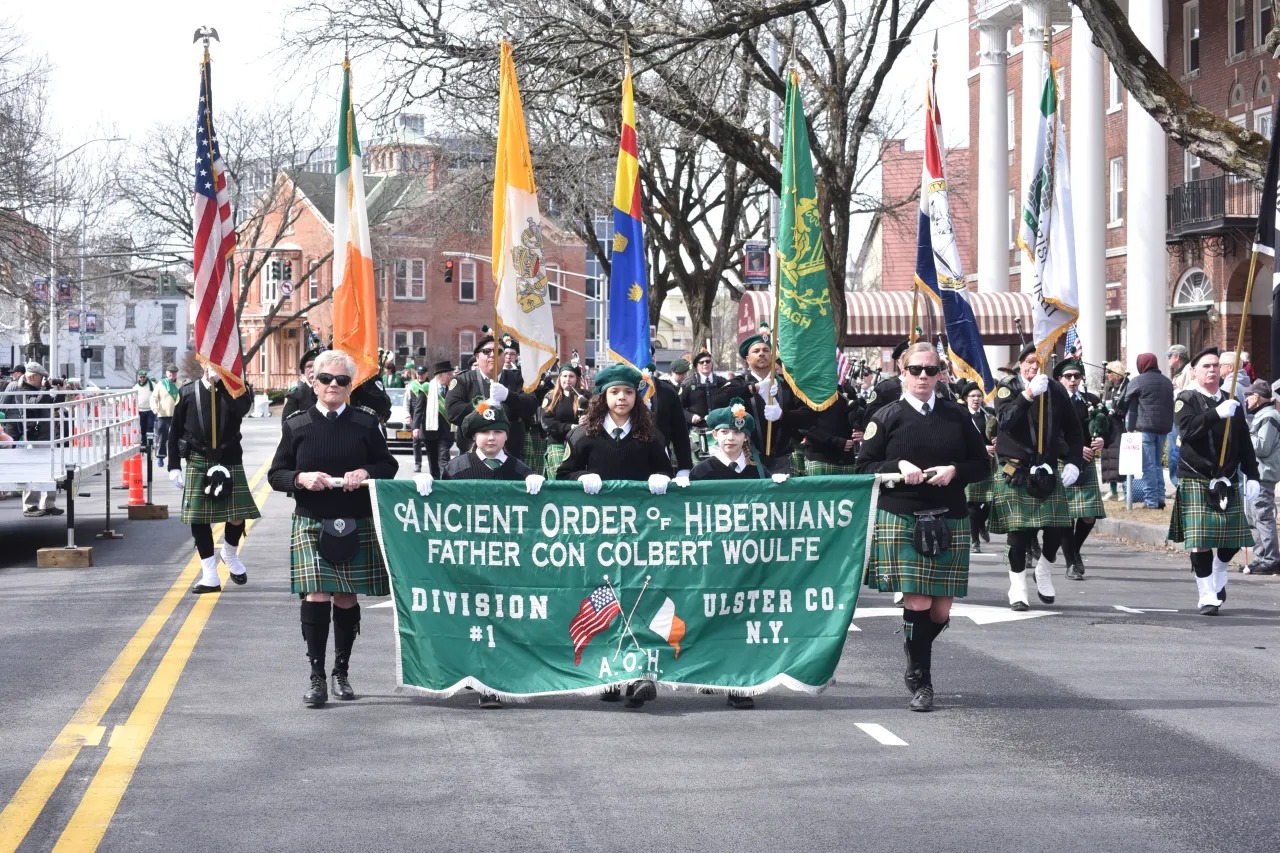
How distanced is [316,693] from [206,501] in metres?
5.17

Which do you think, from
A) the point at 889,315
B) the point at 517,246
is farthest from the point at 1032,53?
the point at 517,246

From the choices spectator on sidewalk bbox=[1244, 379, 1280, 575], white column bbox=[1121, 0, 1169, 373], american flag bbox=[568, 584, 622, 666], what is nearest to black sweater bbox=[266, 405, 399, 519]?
american flag bbox=[568, 584, 622, 666]

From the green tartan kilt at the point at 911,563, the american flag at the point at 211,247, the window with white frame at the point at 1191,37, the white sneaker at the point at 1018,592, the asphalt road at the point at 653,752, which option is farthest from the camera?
the window with white frame at the point at 1191,37

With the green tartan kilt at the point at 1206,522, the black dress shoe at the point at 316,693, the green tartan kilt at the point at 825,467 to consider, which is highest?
the green tartan kilt at the point at 825,467

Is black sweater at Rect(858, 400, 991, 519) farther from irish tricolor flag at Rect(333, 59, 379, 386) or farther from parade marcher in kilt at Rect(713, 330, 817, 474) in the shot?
irish tricolor flag at Rect(333, 59, 379, 386)

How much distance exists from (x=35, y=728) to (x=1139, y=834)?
4.93 meters

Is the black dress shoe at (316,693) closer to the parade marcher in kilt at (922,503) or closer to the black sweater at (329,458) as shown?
the black sweater at (329,458)

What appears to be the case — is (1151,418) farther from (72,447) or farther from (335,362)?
(335,362)

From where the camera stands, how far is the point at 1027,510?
13031mm

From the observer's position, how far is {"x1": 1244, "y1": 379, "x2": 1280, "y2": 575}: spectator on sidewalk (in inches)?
608

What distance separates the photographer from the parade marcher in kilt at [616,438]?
9.24 m

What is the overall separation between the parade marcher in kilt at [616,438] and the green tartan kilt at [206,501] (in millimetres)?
4860

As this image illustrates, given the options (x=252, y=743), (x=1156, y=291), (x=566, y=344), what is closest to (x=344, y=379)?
(x=252, y=743)

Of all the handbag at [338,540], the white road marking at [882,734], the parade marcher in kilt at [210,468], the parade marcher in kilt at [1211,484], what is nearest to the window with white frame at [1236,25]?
the parade marcher in kilt at [1211,484]
